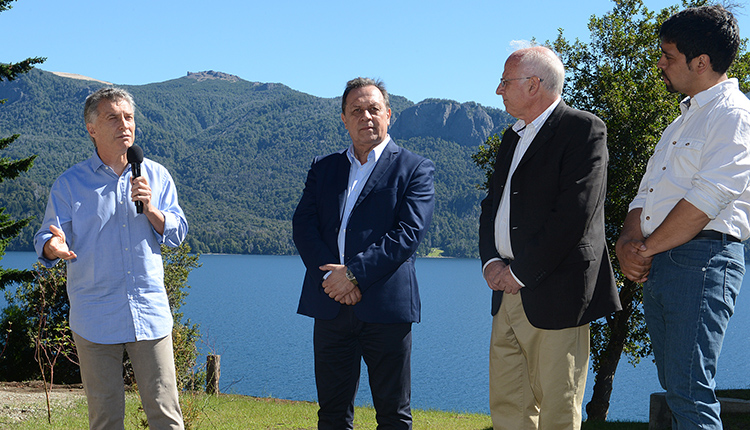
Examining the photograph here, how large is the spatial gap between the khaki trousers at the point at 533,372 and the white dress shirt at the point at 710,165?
662 mm

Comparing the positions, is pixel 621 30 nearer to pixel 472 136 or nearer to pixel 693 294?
pixel 693 294

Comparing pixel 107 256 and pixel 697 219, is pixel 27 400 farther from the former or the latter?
pixel 697 219

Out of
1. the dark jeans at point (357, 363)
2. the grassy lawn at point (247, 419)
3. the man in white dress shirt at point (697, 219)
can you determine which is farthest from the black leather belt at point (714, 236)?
the grassy lawn at point (247, 419)

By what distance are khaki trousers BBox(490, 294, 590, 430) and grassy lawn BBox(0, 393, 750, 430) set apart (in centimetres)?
404

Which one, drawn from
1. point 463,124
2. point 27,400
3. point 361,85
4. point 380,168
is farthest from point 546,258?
point 463,124

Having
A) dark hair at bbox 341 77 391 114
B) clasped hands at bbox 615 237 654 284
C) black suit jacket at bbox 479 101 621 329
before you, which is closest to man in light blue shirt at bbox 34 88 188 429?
dark hair at bbox 341 77 391 114

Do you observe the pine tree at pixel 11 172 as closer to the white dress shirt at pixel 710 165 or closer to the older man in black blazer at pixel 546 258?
the older man in black blazer at pixel 546 258

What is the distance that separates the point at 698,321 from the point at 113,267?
2.84 m

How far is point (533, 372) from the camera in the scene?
2967 millimetres

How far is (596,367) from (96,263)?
→ 501 inches

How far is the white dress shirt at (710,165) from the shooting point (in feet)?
7.72

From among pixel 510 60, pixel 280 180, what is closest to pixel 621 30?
pixel 510 60

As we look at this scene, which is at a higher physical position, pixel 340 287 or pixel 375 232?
pixel 375 232

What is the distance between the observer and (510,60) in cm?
306
